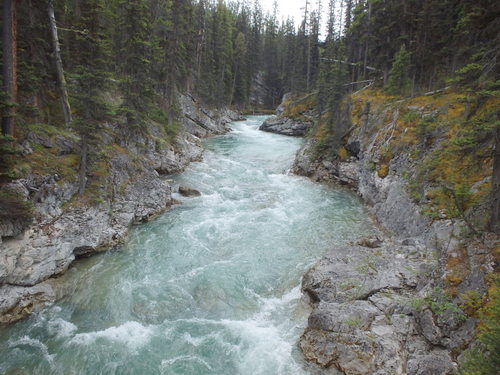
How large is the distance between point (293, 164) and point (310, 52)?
1658 inches

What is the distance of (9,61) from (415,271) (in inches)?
649

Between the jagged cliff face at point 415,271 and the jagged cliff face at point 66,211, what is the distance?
8860 millimetres

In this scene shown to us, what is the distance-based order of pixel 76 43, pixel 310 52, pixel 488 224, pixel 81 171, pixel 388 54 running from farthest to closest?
pixel 310 52 → pixel 388 54 → pixel 76 43 → pixel 81 171 → pixel 488 224

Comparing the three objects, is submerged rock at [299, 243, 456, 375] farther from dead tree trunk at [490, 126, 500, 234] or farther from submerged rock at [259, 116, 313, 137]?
submerged rock at [259, 116, 313, 137]

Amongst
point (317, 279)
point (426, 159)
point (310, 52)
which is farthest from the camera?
point (310, 52)

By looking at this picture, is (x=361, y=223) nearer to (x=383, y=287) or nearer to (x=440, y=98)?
(x=383, y=287)

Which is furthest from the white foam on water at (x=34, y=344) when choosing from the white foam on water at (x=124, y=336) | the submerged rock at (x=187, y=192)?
the submerged rock at (x=187, y=192)

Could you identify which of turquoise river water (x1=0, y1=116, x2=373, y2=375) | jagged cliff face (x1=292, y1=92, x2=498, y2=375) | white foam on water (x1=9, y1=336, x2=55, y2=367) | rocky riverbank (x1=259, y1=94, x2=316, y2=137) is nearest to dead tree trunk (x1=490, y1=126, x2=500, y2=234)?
jagged cliff face (x1=292, y1=92, x2=498, y2=375)

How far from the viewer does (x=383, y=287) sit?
32.4 ft

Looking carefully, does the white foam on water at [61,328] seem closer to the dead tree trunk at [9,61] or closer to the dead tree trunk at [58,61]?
the dead tree trunk at [9,61]

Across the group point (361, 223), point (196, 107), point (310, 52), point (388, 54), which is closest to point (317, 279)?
point (361, 223)

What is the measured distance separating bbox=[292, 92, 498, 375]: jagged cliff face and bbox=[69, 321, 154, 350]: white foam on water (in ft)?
15.3

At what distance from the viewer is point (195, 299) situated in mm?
10883

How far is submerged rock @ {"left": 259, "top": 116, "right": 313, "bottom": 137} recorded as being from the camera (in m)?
46.6
